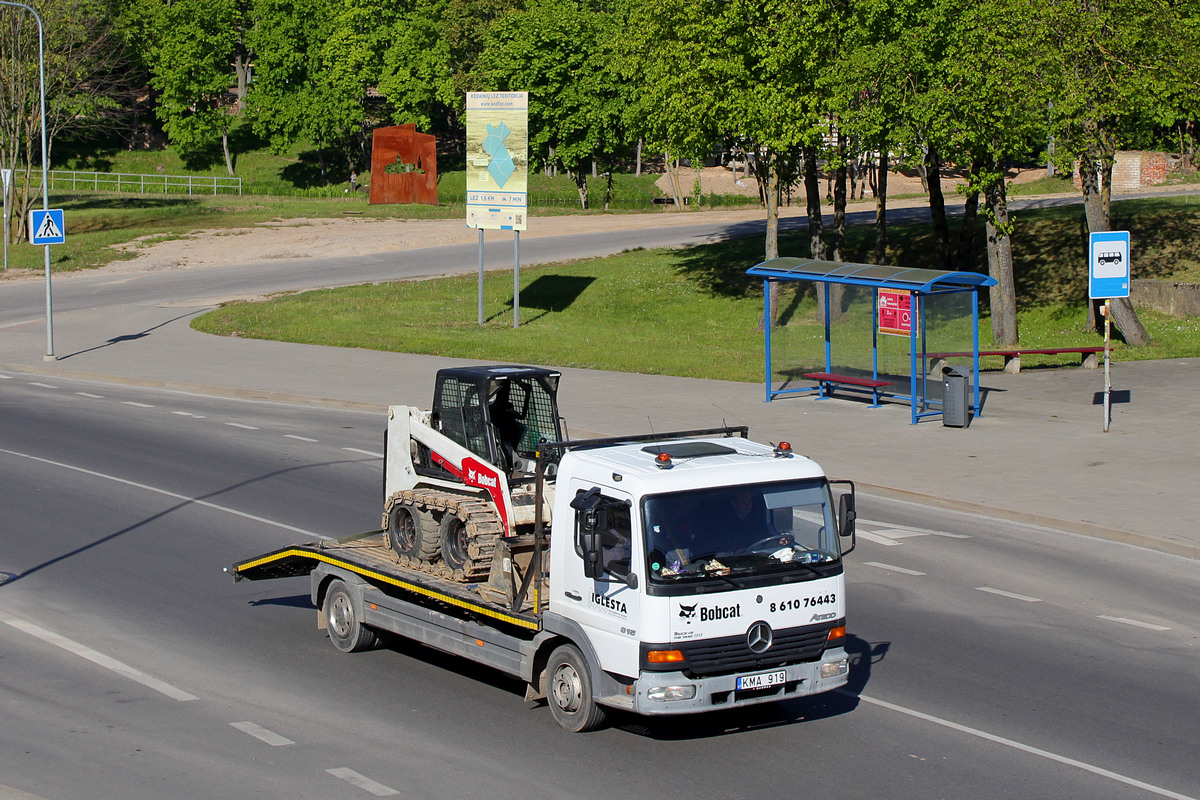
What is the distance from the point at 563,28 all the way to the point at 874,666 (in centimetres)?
6731

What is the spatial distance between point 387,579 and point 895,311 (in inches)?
625

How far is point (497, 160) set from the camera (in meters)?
35.8

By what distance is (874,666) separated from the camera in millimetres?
10562

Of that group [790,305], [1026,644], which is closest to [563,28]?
[790,305]

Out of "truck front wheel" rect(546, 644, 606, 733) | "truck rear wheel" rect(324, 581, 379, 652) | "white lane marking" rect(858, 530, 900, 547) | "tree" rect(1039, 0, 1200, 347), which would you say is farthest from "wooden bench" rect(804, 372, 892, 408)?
"truck front wheel" rect(546, 644, 606, 733)

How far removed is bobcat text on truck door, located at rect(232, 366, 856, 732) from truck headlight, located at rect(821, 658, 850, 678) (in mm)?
14

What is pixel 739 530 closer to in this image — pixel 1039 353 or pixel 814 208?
pixel 1039 353

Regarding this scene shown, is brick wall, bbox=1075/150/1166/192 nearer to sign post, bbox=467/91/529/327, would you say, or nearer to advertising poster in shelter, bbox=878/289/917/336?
sign post, bbox=467/91/529/327

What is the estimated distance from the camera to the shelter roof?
2252 centimetres

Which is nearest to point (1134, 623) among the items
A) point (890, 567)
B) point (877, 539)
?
point (890, 567)

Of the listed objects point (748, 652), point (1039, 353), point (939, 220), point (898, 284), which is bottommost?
point (748, 652)

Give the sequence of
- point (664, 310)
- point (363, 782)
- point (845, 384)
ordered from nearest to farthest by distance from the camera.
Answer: point (363, 782)
point (845, 384)
point (664, 310)

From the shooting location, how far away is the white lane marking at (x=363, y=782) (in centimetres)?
793

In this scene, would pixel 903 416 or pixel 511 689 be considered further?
pixel 903 416
